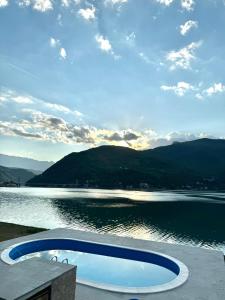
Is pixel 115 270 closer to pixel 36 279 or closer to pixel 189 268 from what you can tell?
pixel 189 268

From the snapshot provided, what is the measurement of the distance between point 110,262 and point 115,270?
1.74m

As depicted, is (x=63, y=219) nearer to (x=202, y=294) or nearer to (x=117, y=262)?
(x=117, y=262)

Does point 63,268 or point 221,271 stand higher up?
point 63,268

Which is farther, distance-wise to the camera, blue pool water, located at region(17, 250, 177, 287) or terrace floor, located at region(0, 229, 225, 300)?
blue pool water, located at region(17, 250, 177, 287)

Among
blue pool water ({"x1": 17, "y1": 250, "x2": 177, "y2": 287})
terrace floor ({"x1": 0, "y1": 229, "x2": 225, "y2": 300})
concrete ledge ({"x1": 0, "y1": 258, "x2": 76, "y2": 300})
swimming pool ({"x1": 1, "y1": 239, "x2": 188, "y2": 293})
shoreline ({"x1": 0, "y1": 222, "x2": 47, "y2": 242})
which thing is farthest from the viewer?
shoreline ({"x1": 0, "y1": 222, "x2": 47, "y2": 242})

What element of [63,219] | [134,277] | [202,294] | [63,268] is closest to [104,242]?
[134,277]

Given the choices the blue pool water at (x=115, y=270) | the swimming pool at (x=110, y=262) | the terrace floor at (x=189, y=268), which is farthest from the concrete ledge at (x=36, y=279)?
the blue pool water at (x=115, y=270)

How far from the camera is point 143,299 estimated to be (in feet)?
47.2

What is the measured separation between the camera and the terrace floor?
14.7 metres

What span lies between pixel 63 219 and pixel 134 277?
37761mm

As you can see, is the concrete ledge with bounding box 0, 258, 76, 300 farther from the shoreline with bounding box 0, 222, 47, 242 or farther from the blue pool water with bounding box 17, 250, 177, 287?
the shoreline with bounding box 0, 222, 47, 242

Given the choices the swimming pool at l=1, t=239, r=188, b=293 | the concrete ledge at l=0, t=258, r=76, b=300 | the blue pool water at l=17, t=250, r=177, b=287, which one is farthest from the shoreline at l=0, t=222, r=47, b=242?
the concrete ledge at l=0, t=258, r=76, b=300

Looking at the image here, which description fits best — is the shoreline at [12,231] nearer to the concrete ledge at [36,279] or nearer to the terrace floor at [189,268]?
the terrace floor at [189,268]

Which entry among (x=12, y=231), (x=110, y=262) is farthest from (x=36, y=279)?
(x=12, y=231)
